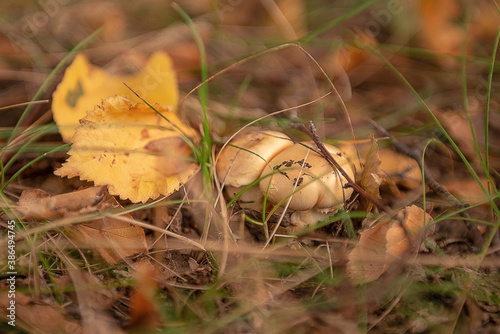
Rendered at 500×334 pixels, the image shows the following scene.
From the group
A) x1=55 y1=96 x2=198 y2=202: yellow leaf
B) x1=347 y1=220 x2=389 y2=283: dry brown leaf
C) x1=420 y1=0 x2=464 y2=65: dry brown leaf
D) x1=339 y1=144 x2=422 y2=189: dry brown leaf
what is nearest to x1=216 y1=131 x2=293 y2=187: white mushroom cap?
x1=55 y1=96 x2=198 y2=202: yellow leaf

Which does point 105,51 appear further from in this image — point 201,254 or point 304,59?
point 201,254

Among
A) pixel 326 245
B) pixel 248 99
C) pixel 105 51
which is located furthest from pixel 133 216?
pixel 105 51

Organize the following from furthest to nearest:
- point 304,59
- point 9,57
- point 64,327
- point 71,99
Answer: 1. point 304,59
2. point 9,57
3. point 71,99
4. point 64,327

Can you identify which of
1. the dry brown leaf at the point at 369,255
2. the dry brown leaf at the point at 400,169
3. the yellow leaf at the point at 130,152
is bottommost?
the dry brown leaf at the point at 369,255

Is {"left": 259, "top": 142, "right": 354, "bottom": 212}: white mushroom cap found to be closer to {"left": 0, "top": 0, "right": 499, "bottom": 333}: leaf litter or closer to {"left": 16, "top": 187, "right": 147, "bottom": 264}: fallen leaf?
{"left": 0, "top": 0, "right": 499, "bottom": 333}: leaf litter

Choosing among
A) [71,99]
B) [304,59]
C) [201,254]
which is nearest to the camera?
[201,254]

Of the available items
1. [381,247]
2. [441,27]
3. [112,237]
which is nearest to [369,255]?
[381,247]

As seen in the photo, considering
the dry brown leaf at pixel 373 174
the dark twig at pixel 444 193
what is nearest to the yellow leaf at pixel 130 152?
the dry brown leaf at pixel 373 174

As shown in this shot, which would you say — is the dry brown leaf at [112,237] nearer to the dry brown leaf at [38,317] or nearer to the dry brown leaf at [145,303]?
the dry brown leaf at [145,303]
